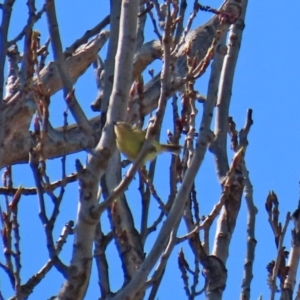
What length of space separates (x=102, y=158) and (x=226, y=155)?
0.98 m

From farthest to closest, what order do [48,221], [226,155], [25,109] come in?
[25,109] → [226,155] → [48,221]

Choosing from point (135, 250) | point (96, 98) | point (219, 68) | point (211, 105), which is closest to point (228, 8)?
point (219, 68)

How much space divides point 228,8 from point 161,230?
108cm

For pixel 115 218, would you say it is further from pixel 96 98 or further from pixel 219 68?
pixel 96 98

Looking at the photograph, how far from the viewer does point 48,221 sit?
2.43 meters

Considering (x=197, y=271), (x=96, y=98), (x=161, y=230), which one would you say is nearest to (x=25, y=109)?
(x=96, y=98)

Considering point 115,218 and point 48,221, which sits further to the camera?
point 115,218

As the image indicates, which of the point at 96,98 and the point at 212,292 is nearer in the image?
the point at 212,292

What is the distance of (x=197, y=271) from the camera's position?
9.78 ft

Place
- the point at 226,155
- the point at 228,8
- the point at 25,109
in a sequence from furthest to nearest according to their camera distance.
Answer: the point at 25,109 → the point at 226,155 → the point at 228,8

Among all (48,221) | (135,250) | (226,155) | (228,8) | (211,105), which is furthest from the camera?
(226,155)

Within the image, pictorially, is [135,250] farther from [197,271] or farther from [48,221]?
[48,221]

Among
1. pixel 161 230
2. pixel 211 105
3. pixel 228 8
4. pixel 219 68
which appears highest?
pixel 228 8

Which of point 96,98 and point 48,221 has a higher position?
point 96,98
